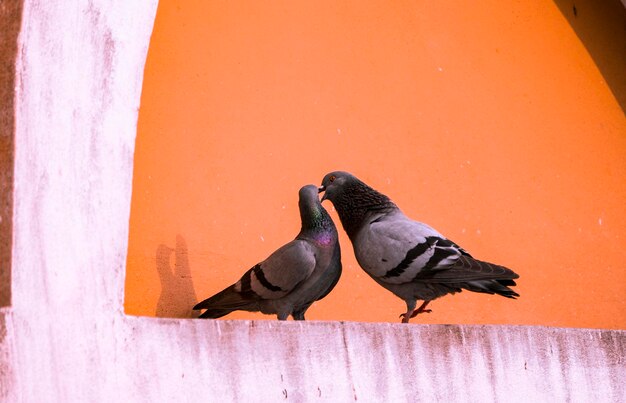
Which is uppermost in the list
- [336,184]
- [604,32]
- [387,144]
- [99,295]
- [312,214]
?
[604,32]

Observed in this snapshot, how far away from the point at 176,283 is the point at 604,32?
252 centimetres

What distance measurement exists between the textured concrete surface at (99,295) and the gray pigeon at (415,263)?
0.79ft

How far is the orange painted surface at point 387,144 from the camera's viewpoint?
2777 mm

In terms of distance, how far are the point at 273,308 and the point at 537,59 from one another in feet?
6.19

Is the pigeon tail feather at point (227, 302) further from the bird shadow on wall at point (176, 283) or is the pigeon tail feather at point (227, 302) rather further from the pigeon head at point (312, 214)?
the pigeon head at point (312, 214)

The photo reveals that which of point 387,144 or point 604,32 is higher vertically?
point 604,32

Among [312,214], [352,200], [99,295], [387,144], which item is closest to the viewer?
[99,295]

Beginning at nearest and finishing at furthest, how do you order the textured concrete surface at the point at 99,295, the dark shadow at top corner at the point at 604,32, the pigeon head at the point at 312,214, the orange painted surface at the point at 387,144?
1. the textured concrete surface at the point at 99,295
2. the pigeon head at the point at 312,214
3. the orange painted surface at the point at 387,144
4. the dark shadow at top corner at the point at 604,32

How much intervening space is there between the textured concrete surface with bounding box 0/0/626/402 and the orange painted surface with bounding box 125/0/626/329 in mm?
565

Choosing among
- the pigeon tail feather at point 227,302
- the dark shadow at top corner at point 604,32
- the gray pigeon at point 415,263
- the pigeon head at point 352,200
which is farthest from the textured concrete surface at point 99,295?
the dark shadow at top corner at point 604,32

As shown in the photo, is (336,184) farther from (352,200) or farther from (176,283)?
(176,283)

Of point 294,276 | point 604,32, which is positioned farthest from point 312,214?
point 604,32

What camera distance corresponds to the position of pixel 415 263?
8.45ft

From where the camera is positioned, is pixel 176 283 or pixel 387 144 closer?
pixel 176 283
